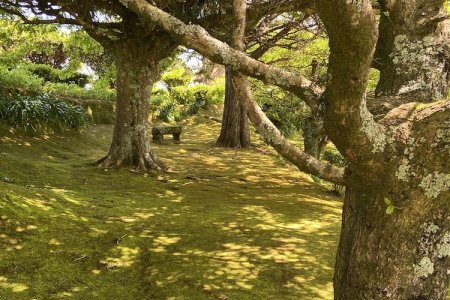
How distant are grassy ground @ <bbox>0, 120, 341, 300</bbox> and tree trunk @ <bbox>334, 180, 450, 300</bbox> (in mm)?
1473

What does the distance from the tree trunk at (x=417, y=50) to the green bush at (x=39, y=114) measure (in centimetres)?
1115

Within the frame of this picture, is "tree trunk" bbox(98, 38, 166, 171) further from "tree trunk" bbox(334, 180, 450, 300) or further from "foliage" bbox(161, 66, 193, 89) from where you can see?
"foliage" bbox(161, 66, 193, 89)

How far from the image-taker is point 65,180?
861cm

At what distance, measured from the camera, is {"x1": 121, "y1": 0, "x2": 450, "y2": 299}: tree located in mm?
2668

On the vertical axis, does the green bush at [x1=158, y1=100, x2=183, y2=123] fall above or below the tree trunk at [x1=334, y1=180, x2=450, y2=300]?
above

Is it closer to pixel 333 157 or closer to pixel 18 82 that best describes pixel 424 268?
pixel 333 157

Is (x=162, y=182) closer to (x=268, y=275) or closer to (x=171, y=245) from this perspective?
(x=171, y=245)

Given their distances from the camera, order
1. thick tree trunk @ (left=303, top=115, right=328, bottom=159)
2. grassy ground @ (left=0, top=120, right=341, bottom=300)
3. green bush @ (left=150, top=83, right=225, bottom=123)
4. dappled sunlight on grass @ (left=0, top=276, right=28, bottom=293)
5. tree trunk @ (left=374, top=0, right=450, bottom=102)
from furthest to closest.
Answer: green bush @ (left=150, top=83, right=225, bottom=123) < grassy ground @ (left=0, top=120, right=341, bottom=300) < dappled sunlight on grass @ (left=0, top=276, right=28, bottom=293) < tree trunk @ (left=374, top=0, right=450, bottom=102) < thick tree trunk @ (left=303, top=115, right=328, bottom=159)

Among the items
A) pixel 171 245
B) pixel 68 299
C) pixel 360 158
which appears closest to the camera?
pixel 360 158

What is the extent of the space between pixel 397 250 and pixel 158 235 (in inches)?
146

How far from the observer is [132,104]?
9891 millimetres

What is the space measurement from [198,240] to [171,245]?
42 centimetres

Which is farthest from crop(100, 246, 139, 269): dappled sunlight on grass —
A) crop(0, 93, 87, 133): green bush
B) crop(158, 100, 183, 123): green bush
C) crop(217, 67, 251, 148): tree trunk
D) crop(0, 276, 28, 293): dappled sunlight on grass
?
crop(158, 100, 183, 123): green bush

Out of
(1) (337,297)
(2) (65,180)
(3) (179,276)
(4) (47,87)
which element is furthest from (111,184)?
(4) (47,87)
